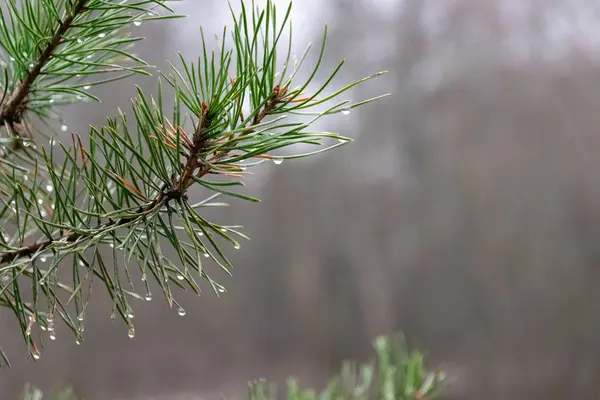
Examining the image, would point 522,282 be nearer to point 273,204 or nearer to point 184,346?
point 273,204

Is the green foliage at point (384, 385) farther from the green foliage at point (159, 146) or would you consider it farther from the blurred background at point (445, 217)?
the blurred background at point (445, 217)

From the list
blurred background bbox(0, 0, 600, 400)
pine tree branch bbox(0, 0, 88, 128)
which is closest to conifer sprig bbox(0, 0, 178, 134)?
pine tree branch bbox(0, 0, 88, 128)

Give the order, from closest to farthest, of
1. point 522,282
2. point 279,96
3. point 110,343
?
1. point 279,96
2. point 110,343
3. point 522,282

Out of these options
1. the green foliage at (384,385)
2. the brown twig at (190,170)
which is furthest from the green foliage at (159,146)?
the green foliage at (384,385)

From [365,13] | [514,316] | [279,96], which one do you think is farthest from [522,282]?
[279,96]

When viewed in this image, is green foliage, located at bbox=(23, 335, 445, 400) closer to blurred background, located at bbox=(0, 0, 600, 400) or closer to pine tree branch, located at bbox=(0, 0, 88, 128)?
pine tree branch, located at bbox=(0, 0, 88, 128)

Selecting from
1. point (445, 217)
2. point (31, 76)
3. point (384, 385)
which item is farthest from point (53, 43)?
point (445, 217)

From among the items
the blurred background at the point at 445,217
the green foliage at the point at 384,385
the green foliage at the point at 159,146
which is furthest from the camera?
the blurred background at the point at 445,217
